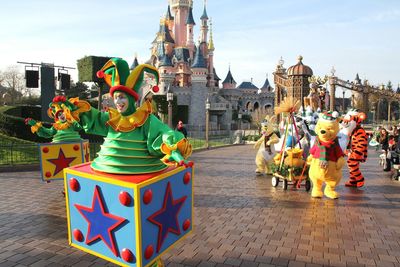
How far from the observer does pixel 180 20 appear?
56.2 metres

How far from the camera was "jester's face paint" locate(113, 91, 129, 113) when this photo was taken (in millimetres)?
3090

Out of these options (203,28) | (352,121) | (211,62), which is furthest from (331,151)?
(203,28)

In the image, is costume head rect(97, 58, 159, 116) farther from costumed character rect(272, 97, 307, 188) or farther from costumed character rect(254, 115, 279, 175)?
costumed character rect(254, 115, 279, 175)

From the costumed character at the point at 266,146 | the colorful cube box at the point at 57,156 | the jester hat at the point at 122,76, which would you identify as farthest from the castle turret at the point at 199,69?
the jester hat at the point at 122,76

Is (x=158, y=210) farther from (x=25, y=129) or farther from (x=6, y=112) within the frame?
(x=6, y=112)

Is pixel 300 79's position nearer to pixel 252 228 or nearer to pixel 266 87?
pixel 252 228

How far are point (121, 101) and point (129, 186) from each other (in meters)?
0.91

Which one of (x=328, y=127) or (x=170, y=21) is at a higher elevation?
(x=170, y=21)

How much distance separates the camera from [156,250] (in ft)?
9.48

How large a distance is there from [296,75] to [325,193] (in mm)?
7616

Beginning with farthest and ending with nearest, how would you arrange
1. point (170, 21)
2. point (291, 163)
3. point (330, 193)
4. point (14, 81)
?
point (170, 21)
point (14, 81)
point (291, 163)
point (330, 193)

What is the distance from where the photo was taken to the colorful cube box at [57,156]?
22.0ft

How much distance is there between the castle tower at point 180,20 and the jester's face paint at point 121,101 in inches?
2184

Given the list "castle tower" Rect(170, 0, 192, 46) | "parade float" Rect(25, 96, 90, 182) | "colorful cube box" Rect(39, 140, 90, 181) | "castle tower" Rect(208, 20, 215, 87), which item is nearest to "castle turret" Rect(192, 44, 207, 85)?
"castle tower" Rect(208, 20, 215, 87)
